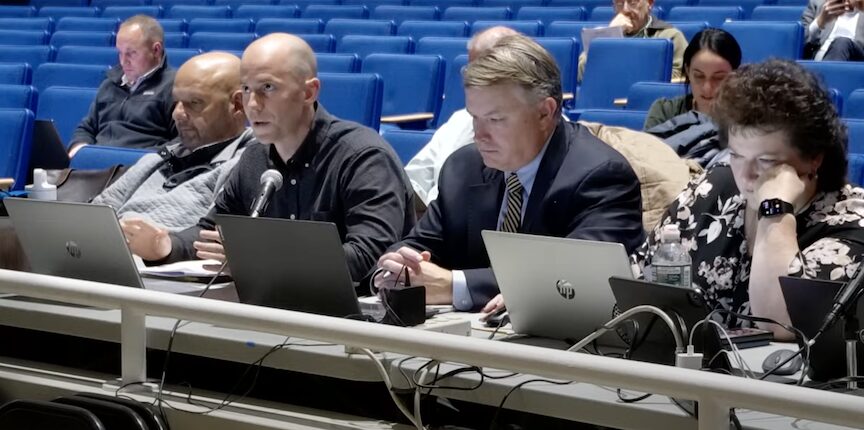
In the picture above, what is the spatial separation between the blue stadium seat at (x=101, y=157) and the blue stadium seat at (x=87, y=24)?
4.52 metres

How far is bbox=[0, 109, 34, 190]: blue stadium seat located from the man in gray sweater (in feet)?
4.01

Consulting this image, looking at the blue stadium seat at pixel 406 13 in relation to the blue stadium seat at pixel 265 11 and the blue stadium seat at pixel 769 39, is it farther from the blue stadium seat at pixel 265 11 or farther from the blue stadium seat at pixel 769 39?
the blue stadium seat at pixel 769 39

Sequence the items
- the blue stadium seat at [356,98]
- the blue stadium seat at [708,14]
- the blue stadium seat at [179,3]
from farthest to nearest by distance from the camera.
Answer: the blue stadium seat at [179,3] < the blue stadium seat at [708,14] < the blue stadium seat at [356,98]

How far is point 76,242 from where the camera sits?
247cm

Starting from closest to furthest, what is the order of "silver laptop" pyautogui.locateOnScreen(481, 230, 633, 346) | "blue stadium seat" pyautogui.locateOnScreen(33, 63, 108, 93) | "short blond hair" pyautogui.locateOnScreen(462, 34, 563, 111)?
1. "silver laptop" pyautogui.locateOnScreen(481, 230, 633, 346)
2. "short blond hair" pyautogui.locateOnScreen(462, 34, 563, 111)
3. "blue stadium seat" pyautogui.locateOnScreen(33, 63, 108, 93)

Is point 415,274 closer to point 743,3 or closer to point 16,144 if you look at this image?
point 16,144

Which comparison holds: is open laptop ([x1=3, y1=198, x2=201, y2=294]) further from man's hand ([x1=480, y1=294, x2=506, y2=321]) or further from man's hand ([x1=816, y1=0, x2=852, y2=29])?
man's hand ([x1=816, y1=0, x2=852, y2=29])

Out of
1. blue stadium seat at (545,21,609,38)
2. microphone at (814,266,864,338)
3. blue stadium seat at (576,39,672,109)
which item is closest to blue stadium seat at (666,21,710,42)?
blue stadium seat at (545,21,609,38)

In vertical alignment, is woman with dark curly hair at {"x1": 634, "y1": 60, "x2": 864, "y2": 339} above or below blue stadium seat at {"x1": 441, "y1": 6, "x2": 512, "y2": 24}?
above

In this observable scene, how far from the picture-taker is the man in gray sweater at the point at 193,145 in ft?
11.2

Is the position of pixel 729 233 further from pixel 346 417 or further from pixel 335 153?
pixel 335 153

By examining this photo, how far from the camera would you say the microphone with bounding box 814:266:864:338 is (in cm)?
176

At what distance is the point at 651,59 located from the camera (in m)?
5.31

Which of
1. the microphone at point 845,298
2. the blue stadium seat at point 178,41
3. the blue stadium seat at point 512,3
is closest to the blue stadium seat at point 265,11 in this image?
the blue stadium seat at point 178,41
